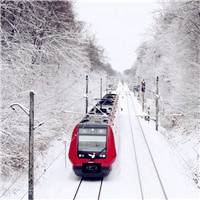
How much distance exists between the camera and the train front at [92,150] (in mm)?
17688

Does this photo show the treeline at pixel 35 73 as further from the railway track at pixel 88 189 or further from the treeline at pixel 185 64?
the treeline at pixel 185 64

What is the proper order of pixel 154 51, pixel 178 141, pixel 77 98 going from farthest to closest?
pixel 154 51, pixel 77 98, pixel 178 141

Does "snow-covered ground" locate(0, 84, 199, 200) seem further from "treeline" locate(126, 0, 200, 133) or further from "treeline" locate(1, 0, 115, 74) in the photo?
"treeline" locate(1, 0, 115, 74)

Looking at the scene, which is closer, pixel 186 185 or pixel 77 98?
pixel 186 185

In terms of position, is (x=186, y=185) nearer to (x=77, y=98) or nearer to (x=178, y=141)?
(x=178, y=141)

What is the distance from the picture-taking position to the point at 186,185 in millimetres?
17266

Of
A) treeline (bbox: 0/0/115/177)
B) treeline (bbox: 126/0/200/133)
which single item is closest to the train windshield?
treeline (bbox: 0/0/115/177)

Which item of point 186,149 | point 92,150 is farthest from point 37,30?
point 92,150

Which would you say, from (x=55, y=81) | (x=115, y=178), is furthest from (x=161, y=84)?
(x=115, y=178)

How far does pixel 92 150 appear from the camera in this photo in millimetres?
17828

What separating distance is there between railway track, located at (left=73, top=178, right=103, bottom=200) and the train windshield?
52.4 inches

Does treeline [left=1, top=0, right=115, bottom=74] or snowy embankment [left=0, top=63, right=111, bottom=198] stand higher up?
treeline [left=1, top=0, right=115, bottom=74]

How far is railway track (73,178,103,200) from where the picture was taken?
15.8 m

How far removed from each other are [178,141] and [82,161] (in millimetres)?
12583
